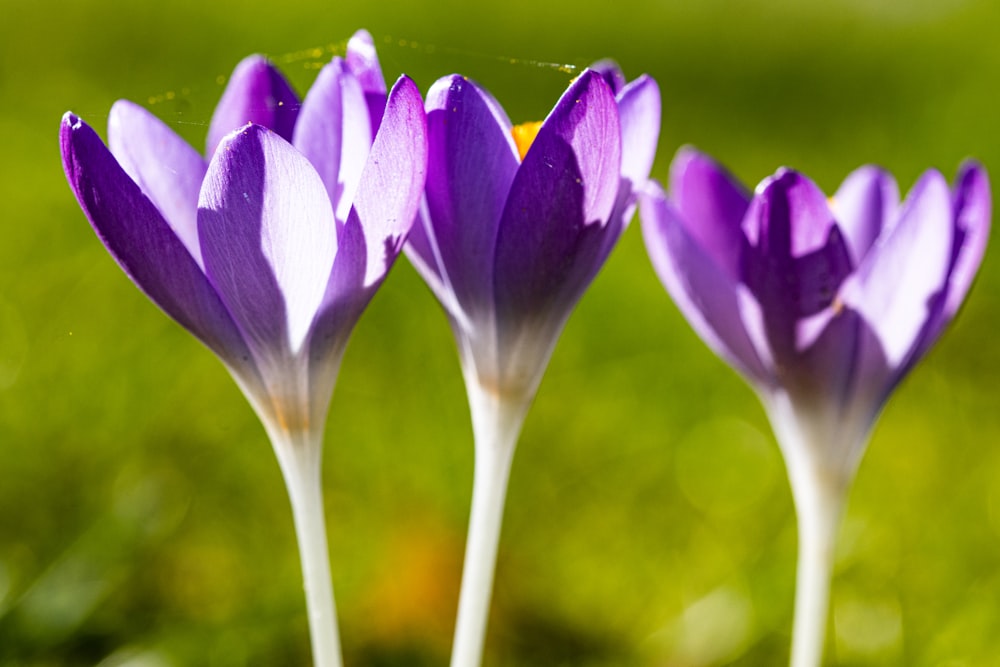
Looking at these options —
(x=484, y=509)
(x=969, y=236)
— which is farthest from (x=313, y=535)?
(x=969, y=236)

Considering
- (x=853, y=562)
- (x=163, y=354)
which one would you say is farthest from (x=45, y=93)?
(x=853, y=562)

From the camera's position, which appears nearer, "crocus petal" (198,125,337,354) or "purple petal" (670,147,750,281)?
"crocus petal" (198,125,337,354)

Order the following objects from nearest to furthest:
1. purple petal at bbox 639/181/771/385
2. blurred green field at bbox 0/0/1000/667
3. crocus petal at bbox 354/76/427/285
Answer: crocus petal at bbox 354/76/427/285 < purple petal at bbox 639/181/771/385 < blurred green field at bbox 0/0/1000/667

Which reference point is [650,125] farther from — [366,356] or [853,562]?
[366,356]

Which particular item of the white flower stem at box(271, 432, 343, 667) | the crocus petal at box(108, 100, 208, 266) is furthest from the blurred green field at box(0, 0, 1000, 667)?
the white flower stem at box(271, 432, 343, 667)

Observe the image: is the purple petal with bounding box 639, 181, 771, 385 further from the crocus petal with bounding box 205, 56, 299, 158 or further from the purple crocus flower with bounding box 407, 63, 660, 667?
the crocus petal with bounding box 205, 56, 299, 158

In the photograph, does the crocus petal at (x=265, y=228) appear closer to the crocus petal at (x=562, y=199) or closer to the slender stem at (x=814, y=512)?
the crocus petal at (x=562, y=199)
